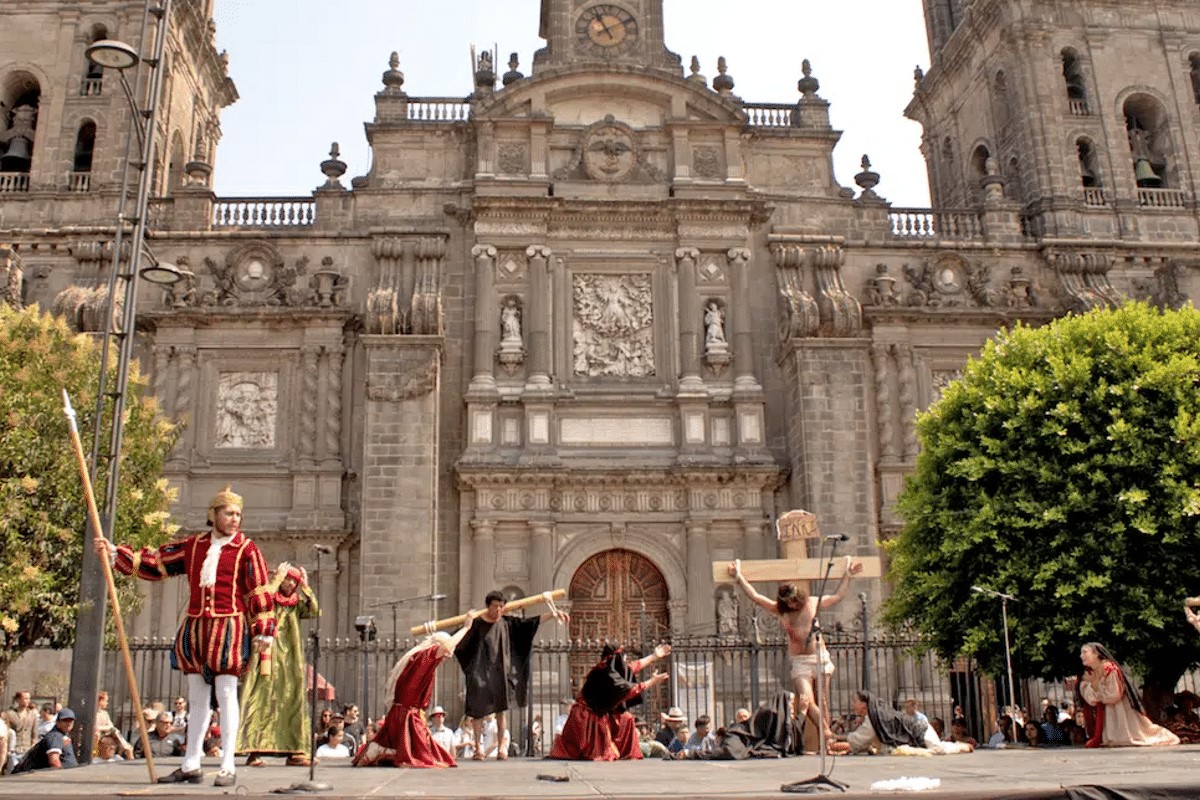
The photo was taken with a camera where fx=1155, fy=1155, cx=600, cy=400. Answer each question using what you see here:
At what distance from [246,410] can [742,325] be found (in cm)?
1037

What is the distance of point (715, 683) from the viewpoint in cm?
2161

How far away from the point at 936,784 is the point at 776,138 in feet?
67.9

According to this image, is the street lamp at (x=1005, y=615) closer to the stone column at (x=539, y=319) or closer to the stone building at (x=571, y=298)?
the stone building at (x=571, y=298)

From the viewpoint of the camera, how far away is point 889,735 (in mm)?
11695

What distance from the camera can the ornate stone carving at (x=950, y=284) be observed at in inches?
979

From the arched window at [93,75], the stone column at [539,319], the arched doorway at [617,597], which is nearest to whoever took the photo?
the arched doorway at [617,597]

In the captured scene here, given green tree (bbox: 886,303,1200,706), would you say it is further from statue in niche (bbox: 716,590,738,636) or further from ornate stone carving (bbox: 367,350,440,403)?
ornate stone carving (bbox: 367,350,440,403)

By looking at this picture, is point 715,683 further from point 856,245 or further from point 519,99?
point 519,99

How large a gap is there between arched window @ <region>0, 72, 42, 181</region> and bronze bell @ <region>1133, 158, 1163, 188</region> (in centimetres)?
2544

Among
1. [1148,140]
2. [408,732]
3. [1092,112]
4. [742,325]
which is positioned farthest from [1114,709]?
[1148,140]

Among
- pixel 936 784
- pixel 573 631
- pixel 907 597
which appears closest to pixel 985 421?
pixel 907 597

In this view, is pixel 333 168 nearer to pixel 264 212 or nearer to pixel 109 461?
pixel 264 212

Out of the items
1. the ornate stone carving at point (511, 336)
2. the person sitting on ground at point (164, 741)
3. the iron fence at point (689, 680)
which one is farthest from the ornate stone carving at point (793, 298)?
the person sitting on ground at point (164, 741)

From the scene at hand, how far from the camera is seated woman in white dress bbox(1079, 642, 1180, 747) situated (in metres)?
11.9
